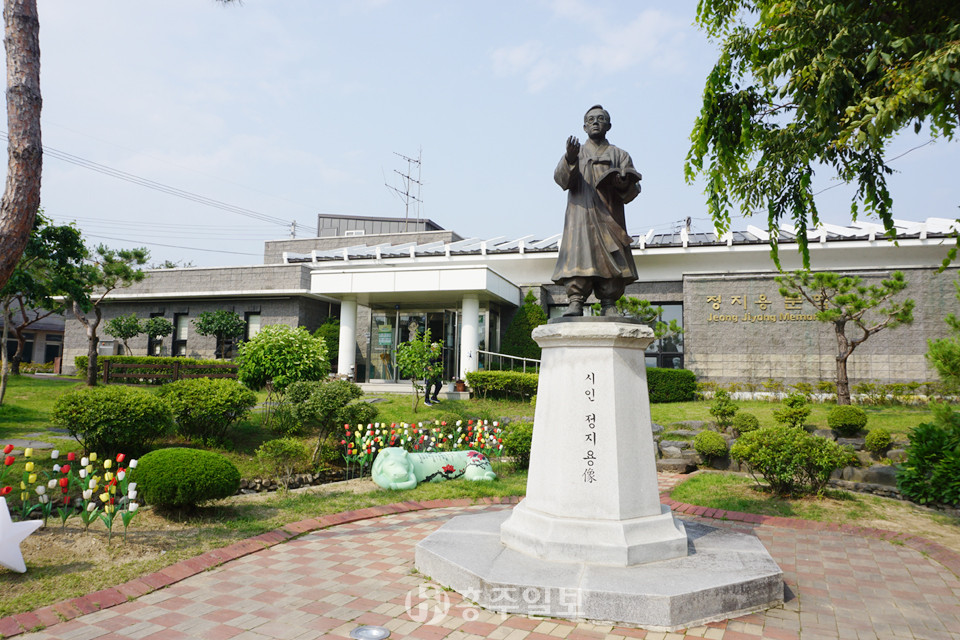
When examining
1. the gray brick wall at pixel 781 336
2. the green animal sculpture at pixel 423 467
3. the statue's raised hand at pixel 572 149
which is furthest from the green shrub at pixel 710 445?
the gray brick wall at pixel 781 336

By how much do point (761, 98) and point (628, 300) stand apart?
35.1ft

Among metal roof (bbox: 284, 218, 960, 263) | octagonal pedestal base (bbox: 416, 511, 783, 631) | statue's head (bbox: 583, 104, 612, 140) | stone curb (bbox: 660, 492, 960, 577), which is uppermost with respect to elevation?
metal roof (bbox: 284, 218, 960, 263)

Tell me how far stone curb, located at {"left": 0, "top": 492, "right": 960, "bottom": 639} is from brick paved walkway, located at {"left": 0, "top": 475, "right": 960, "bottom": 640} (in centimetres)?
2

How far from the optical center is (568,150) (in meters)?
5.17

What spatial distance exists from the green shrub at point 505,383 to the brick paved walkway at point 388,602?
1107 cm

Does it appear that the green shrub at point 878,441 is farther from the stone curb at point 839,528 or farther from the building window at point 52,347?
the building window at point 52,347

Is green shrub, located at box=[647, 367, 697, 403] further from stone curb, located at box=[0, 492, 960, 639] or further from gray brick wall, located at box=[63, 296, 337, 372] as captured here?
gray brick wall, located at box=[63, 296, 337, 372]

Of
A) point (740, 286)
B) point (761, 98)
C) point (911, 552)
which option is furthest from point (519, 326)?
point (911, 552)

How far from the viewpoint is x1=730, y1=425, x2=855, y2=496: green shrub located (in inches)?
322

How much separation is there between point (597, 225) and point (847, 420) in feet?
32.0

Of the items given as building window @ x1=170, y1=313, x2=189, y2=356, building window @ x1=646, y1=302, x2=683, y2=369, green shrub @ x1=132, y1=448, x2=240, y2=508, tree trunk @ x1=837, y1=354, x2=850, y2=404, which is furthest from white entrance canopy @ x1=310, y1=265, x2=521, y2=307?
green shrub @ x1=132, y1=448, x2=240, y2=508

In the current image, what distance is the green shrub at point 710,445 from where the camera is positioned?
11.1 metres

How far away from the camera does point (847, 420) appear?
476 inches

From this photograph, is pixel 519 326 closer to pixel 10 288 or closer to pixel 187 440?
pixel 187 440
